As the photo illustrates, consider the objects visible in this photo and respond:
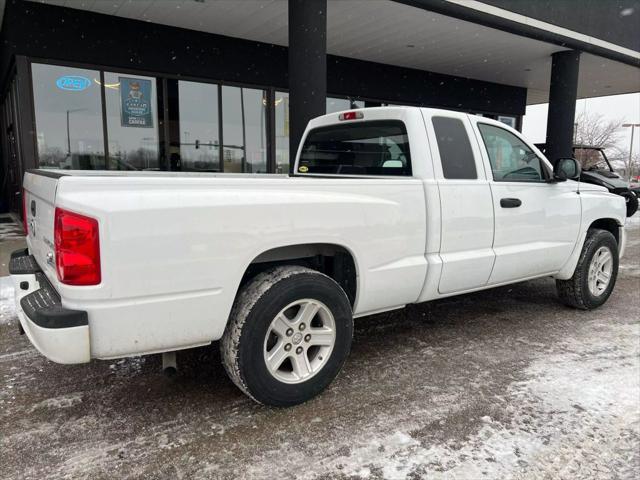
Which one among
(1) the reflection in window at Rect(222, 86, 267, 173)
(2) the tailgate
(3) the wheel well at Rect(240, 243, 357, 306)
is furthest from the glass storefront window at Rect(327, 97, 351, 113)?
(2) the tailgate

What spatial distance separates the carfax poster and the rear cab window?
6.12 metres

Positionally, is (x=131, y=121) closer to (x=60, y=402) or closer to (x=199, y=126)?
(x=199, y=126)

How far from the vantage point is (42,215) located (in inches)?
110

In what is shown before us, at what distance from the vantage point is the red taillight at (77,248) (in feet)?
7.36

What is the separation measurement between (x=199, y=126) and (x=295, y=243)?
27.1ft

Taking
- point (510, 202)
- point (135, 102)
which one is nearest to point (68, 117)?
point (135, 102)

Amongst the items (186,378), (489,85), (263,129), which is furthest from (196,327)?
(489,85)

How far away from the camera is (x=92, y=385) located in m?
3.25

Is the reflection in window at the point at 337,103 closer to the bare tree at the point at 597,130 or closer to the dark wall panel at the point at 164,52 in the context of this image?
the dark wall panel at the point at 164,52

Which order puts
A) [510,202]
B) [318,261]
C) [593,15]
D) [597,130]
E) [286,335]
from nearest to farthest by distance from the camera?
[286,335], [318,261], [510,202], [593,15], [597,130]

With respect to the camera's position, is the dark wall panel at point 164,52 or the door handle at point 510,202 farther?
the dark wall panel at point 164,52

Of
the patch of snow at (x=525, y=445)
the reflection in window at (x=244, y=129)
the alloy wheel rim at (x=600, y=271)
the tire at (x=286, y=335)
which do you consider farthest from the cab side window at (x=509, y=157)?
the reflection in window at (x=244, y=129)

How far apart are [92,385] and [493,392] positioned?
8.70 feet

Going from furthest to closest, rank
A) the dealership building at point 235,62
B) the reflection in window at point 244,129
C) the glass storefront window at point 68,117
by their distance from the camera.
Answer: the reflection in window at point 244,129, the glass storefront window at point 68,117, the dealership building at point 235,62
